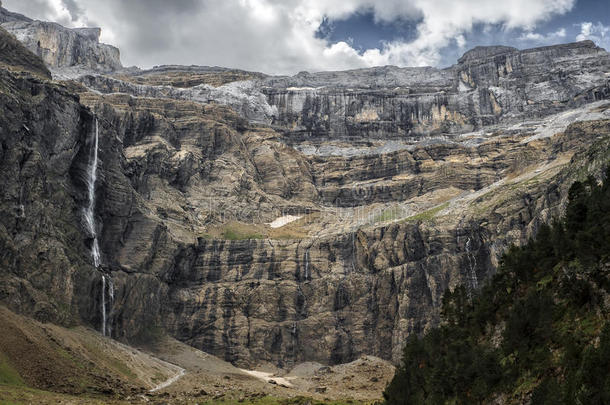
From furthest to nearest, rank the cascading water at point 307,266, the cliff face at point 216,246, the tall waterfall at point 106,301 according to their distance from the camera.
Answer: the cascading water at point 307,266, the tall waterfall at point 106,301, the cliff face at point 216,246

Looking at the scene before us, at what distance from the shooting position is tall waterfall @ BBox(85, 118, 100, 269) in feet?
415

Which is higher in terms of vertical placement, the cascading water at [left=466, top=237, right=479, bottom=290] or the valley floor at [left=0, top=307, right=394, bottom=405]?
the cascading water at [left=466, top=237, right=479, bottom=290]

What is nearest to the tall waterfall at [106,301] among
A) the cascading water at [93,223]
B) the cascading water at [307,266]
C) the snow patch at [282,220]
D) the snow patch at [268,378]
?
the cascading water at [93,223]

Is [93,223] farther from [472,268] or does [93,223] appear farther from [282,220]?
[472,268]

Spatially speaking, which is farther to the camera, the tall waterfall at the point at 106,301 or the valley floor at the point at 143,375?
the tall waterfall at the point at 106,301

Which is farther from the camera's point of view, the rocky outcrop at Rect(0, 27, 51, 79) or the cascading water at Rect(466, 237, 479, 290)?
the cascading water at Rect(466, 237, 479, 290)

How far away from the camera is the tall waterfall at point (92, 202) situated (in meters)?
126

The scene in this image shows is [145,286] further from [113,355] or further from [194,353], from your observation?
[113,355]

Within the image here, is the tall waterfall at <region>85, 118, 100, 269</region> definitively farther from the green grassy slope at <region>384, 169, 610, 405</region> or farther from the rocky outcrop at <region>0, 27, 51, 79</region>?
the green grassy slope at <region>384, 169, 610, 405</region>

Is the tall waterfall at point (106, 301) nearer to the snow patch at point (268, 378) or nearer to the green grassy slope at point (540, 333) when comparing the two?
the snow patch at point (268, 378)

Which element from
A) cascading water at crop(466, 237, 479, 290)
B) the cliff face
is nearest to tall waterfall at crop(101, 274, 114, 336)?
the cliff face

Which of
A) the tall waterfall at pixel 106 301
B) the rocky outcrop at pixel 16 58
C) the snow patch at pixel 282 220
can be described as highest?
the rocky outcrop at pixel 16 58

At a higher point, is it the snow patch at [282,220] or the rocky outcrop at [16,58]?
the rocky outcrop at [16,58]

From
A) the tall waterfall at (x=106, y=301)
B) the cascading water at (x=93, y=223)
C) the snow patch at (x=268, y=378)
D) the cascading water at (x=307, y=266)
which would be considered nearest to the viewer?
the tall waterfall at (x=106, y=301)
